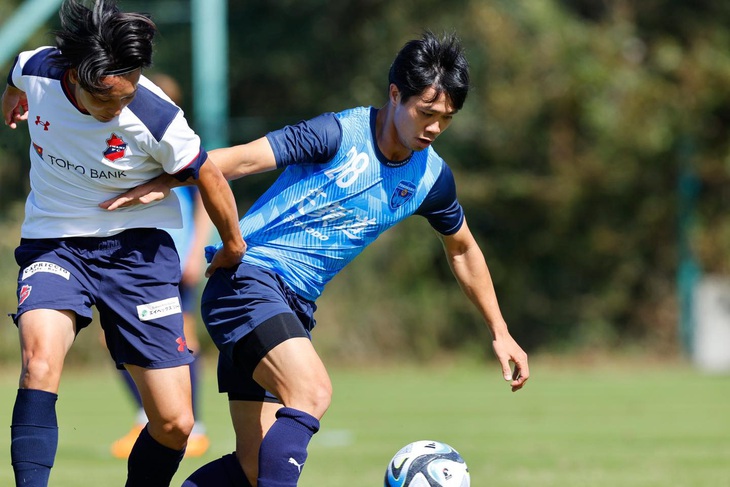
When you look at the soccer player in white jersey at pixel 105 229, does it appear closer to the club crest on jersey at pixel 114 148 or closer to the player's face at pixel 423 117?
the club crest on jersey at pixel 114 148

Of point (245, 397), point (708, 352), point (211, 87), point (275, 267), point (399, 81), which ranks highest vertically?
point (211, 87)

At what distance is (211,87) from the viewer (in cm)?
1823

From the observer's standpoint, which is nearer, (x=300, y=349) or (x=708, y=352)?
(x=300, y=349)

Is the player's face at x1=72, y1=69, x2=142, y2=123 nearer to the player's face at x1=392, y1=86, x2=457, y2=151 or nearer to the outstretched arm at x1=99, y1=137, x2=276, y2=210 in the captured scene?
the outstretched arm at x1=99, y1=137, x2=276, y2=210

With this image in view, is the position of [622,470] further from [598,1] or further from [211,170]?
A: [598,1]

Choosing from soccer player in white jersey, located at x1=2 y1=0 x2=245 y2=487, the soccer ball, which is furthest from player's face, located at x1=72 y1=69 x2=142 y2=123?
the soccer ball

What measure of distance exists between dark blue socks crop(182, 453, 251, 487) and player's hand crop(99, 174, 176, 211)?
109 cm

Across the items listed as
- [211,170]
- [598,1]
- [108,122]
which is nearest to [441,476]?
[211,170]

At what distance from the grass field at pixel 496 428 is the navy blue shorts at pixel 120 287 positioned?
1928mm

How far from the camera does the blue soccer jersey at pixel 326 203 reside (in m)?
4.70

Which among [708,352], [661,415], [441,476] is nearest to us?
[441,476]

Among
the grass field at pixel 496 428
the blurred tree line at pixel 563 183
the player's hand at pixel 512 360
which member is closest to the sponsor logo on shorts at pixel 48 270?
the player's hand at pixel 512 360

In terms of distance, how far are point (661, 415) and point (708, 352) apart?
7430mm

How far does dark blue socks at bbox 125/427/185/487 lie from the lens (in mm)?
4703
